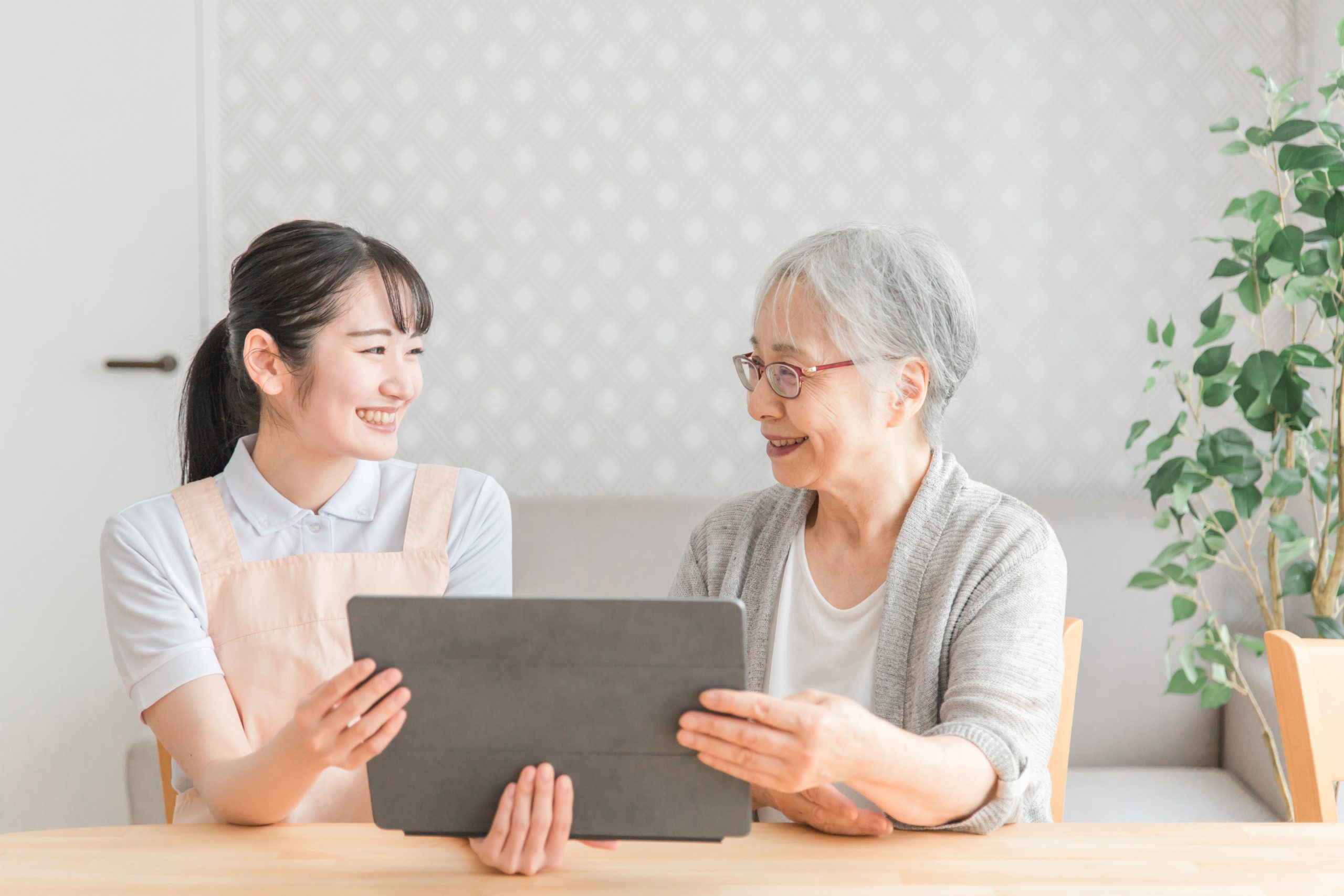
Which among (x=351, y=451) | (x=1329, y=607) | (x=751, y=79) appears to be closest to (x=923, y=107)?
(x=751, y=79)

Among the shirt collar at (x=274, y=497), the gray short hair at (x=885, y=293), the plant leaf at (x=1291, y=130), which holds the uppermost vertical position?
the plant leaf at (x=1291, y=130)

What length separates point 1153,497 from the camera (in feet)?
6.59

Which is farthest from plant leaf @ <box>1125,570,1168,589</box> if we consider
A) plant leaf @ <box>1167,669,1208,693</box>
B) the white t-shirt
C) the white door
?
the white door

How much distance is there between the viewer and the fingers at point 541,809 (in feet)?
2.83

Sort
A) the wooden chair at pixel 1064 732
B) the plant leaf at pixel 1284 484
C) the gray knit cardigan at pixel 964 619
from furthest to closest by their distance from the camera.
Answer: the plant leaf at pixel 1284 484 → the wooden chair at pixel 1064 732 → the gray knit cardigan at pixel 964 619

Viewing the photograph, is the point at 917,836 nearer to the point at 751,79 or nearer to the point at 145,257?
the point at 751,79

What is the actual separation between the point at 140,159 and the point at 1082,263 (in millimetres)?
2179

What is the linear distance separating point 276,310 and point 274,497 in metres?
0.22

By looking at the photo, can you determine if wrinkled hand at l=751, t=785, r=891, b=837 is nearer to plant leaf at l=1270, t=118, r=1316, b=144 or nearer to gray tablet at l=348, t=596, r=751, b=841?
gray tablet at l=348, t=596, r=751, b=841

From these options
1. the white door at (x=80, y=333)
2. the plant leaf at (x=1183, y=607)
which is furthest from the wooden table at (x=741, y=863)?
the white door at (x=80, y=333)

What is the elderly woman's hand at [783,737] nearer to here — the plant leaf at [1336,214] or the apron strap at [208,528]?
the apron strap at [208,528]

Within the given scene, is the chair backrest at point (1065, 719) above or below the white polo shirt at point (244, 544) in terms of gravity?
below

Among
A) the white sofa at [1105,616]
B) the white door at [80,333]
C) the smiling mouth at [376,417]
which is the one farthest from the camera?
Result: the white door at [80,333]

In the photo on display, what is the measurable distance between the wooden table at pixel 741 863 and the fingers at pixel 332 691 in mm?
141
